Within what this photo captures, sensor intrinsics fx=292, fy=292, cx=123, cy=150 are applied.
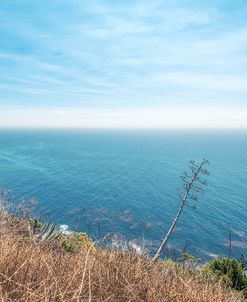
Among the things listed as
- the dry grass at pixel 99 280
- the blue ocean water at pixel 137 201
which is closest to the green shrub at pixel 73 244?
the dry grass at pixel 99 280

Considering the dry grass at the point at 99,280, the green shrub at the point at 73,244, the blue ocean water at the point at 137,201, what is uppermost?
the dry grass at the point at 99,280

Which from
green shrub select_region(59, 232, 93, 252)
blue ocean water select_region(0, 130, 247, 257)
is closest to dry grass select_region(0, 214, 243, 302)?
green shrub select_region(59, 232, 93, 252)

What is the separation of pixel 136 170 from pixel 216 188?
37.8 m

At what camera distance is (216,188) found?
3506 inches

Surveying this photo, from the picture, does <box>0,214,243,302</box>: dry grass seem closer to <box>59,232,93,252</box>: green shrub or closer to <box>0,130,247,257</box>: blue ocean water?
<box>59,232,93,252</box>: green shrub

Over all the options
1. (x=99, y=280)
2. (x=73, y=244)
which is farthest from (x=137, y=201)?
(x=99, y=280)

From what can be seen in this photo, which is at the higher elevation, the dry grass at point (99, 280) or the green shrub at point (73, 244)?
the dry grass at point (99, 280)

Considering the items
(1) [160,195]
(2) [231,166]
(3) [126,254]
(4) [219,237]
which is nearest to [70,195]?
(1) [160,195]

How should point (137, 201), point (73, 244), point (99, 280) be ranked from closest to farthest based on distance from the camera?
point (99, 280), point (73, 244), point (137, 201)

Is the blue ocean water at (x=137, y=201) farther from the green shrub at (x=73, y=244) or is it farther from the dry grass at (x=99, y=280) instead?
the dry grass at (x=99, y=280)

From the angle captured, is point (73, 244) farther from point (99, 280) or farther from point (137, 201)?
point (137, 201)

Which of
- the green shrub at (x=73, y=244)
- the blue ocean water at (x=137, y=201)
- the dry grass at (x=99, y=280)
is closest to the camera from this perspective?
the dry grass at (x=99, y=280)

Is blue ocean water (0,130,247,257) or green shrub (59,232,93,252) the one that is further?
blue ocean water (0,130,247,257)

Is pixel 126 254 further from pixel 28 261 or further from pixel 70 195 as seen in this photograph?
pixel 70 195
